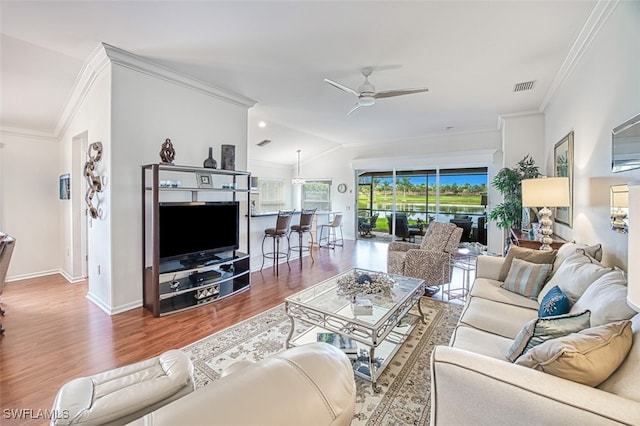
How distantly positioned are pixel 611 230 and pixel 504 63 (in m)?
2.16

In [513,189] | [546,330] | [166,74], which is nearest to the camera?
[546,330]

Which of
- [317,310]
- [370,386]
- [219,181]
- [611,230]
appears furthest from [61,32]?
[611,230]

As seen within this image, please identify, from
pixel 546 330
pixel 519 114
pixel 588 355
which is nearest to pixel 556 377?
pixel 588 355

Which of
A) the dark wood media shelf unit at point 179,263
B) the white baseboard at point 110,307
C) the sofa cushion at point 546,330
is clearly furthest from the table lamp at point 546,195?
the white baseboard at point 110,307

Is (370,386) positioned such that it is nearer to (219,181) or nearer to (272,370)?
(272,370)

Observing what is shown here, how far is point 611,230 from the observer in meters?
2.33

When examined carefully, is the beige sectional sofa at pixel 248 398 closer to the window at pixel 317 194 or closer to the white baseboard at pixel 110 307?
the white baseboard at pixel 110 307

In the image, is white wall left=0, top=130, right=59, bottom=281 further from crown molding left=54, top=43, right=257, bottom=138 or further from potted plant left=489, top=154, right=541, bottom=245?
potted plant left=489, top=154, right=541, bottom=245

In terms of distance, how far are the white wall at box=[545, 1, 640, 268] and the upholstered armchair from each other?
1361 millimetres

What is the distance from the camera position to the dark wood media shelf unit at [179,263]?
10.5ft

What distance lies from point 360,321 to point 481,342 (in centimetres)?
78

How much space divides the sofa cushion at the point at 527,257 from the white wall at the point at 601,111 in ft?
1.27

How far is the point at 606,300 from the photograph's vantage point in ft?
4.83

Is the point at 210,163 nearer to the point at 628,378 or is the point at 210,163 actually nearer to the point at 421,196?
the point at 628,378
